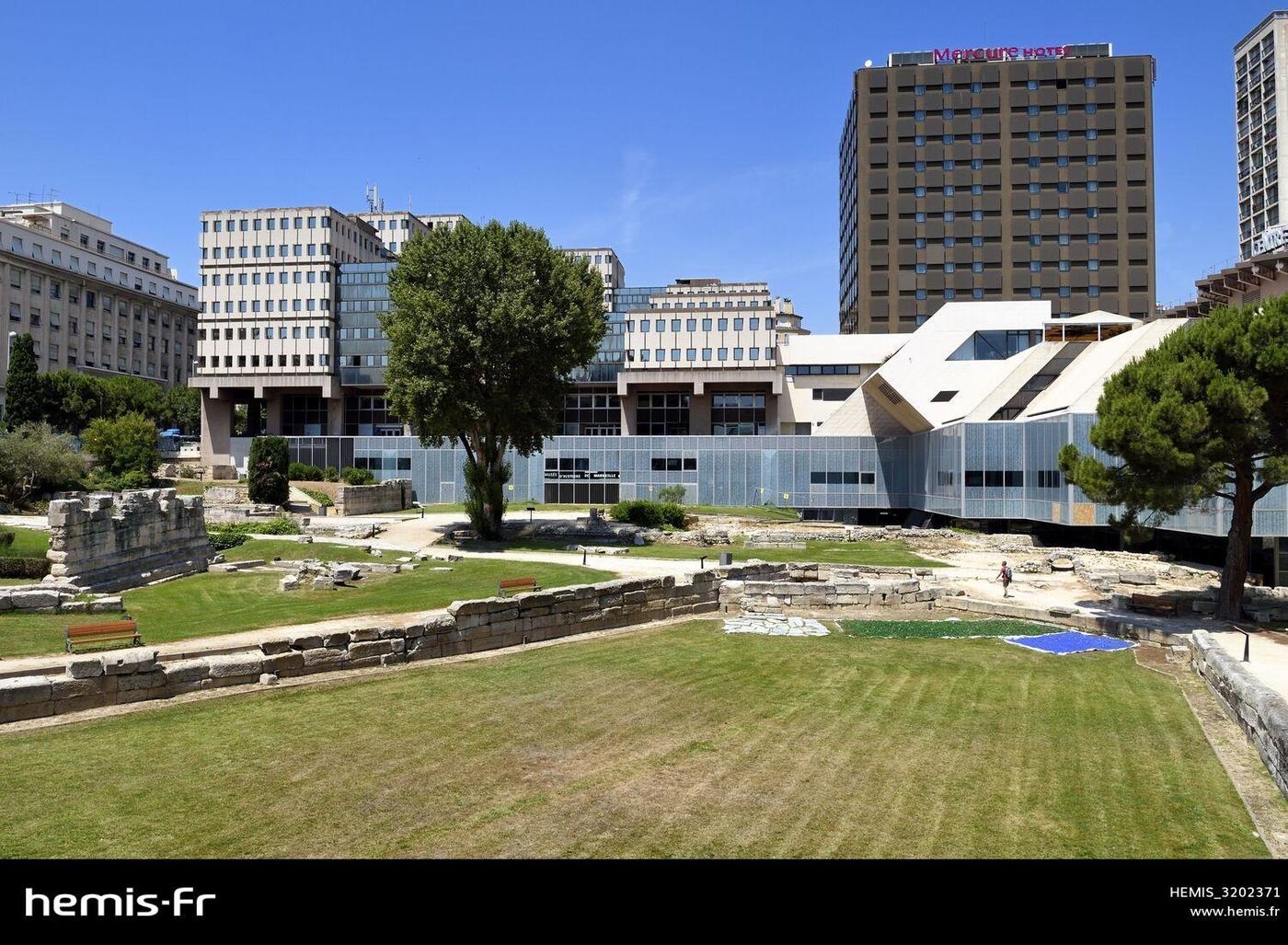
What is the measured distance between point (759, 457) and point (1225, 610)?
45.9 meters

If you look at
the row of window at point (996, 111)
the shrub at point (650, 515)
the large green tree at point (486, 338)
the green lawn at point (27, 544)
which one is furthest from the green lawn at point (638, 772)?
the row of window at point (996, 111)

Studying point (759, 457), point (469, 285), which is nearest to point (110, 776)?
point (469, 285)

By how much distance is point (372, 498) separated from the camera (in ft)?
206

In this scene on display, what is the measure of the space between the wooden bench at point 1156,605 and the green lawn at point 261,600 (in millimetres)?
17750

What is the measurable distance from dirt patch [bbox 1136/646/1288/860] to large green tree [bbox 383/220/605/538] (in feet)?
109

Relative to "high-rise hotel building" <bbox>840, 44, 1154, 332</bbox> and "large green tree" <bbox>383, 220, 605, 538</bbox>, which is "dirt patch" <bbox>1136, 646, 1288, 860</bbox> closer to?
"large green tree" <bbox>383, 220, 605, 538</bbox>

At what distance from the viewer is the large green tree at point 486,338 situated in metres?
44.3

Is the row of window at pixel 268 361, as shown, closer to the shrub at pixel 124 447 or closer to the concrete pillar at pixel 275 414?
the concrete pillar at pixel 275 414

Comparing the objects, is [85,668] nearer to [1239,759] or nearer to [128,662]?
[128,662]

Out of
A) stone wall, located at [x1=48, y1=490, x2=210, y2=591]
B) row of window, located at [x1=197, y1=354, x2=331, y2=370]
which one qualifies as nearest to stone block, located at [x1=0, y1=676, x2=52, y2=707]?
stone wall, located at [x1=48, y1=490, x2=210, y2=591]

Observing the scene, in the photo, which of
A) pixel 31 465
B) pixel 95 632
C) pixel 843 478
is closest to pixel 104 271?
pixel 31 465

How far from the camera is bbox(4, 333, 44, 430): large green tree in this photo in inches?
3184

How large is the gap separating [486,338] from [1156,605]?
32657 mm
